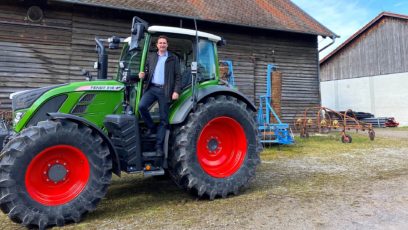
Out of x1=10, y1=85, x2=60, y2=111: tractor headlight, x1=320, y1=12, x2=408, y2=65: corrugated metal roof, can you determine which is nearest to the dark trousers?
x1=10, y1=85, x2=60, y2=111: tractor headlight

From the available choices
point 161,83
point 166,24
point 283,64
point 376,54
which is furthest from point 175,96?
point 376,54

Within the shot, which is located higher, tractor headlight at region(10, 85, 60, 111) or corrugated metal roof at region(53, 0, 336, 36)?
corrugated metal roof at region(53, 0, 336, 36)

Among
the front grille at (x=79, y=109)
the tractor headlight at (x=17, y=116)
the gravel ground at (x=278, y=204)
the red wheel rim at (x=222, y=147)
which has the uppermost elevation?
the front grille at (x=79, y=109)

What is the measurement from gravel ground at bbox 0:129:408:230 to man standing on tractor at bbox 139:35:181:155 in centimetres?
85

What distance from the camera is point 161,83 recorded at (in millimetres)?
4438

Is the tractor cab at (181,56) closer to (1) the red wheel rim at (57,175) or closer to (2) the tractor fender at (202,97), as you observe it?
(2) the tractor fender at (202,97)

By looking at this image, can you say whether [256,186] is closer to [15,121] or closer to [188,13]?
[15,121]

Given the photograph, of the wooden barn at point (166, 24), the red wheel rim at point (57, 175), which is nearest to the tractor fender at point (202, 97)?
the red wheel rim at point (57, 175)

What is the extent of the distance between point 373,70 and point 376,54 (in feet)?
3.81

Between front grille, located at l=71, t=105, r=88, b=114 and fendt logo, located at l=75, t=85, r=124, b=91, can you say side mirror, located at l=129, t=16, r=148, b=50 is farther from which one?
front grille, located at l=71, t=105, r=88, b=114

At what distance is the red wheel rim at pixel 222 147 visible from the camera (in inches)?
185

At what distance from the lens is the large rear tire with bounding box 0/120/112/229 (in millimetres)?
3344

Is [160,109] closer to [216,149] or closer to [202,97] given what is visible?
[202,97]

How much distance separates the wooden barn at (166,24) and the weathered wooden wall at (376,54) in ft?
34.1
